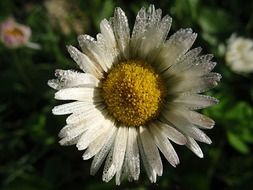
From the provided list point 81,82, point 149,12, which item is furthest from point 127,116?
point 149,12

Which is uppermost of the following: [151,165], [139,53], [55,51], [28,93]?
[55,51]

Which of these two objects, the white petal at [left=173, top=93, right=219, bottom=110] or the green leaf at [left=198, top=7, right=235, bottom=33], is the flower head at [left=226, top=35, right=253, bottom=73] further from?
the white petal at [left=173, top=93, right=219, bottom=110]

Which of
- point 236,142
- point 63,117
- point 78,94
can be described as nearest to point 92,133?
point 78,94

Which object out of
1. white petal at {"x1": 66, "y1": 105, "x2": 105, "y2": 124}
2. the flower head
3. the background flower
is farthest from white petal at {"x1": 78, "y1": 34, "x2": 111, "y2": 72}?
the flower head

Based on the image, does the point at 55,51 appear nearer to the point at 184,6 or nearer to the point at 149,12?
the point at 184,6

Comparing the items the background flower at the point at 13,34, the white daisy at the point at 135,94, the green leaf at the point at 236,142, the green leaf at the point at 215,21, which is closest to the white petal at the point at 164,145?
the white daisy at the point at 135,94

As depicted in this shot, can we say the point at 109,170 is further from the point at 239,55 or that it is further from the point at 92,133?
the point at 239,55

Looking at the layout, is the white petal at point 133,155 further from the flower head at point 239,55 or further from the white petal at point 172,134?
the flower head at point 239,55
